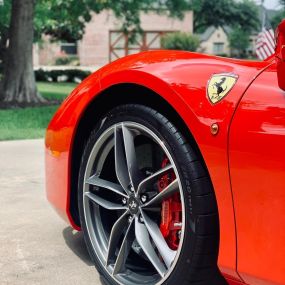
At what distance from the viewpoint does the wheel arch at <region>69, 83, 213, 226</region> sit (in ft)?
8.02

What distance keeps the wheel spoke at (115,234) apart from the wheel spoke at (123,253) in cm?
6

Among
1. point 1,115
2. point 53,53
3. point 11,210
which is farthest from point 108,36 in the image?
point 11,210

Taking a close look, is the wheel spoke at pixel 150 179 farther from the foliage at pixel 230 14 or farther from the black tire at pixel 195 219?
the foliage at pixel 230 14

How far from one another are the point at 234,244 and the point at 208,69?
74cm

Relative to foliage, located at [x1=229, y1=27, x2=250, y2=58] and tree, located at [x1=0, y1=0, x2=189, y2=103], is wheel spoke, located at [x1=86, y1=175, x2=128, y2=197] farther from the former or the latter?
foliage, located at [x1=229, y1=27, x2=250, y2=58]

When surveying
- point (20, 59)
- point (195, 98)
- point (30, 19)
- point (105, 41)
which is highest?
point (105, 41)

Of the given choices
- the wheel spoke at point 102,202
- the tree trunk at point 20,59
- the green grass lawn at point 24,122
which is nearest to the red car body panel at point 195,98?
the wheel spoke at point 102,202

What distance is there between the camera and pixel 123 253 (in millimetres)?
2707

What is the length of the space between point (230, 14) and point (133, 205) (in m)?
75.8

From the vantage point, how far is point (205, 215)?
86.1 inches

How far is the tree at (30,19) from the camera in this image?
13.6 metres

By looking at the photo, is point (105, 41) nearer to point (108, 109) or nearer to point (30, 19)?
point (30, 19)

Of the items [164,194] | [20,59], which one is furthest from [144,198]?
[20,59]

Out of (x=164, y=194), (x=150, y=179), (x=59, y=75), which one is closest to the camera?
(x=164, y=194)
